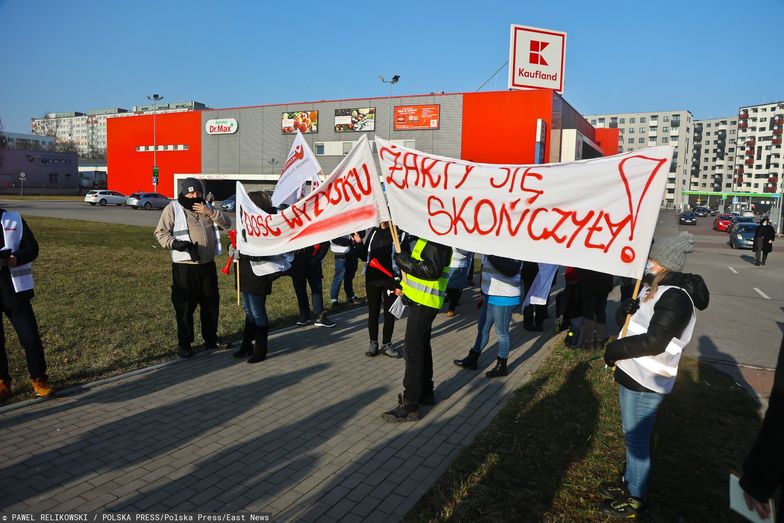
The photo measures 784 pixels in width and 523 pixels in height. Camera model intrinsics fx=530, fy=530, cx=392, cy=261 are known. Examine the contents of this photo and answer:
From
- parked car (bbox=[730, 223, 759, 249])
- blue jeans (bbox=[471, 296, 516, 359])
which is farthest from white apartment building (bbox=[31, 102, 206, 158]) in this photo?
blue jeans (bbox=[471, 296, 516, 359])

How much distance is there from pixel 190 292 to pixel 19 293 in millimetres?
1813

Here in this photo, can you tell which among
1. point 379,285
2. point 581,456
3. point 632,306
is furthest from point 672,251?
point 379,285

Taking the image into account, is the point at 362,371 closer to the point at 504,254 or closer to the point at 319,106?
the point at 504,254

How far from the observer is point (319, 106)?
165 ft

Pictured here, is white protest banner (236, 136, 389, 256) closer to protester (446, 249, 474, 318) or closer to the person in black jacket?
the person in black jacket

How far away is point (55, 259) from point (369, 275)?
10.7 m

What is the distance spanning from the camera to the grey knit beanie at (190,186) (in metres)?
6.36

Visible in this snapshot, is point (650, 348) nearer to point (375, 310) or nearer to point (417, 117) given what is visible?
point (375, 310)

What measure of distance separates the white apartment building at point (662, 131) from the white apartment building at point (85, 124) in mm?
109707

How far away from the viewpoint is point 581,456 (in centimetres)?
432

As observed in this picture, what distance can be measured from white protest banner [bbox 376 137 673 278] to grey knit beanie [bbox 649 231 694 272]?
1.18 ft

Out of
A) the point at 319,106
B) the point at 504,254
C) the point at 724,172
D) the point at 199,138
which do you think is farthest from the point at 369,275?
the point at 724,172

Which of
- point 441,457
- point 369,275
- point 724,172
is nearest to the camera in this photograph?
point 441,457

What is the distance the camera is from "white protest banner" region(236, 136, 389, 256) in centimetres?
493
